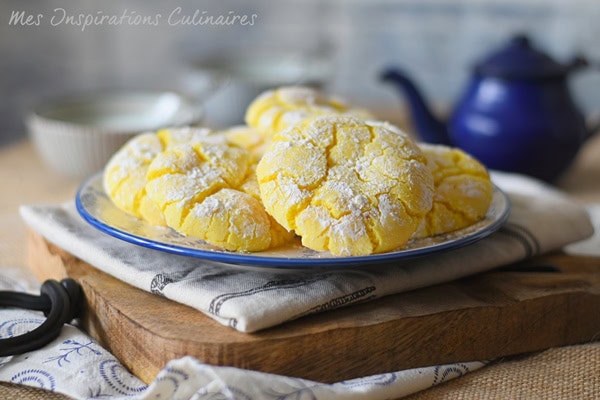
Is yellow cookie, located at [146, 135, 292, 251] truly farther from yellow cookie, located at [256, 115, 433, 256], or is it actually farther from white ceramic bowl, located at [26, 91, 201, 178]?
white ceramic bowl, located at [26, 91, 201, 178]

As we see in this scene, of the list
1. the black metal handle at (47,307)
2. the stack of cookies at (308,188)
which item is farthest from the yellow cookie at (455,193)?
the black metal handle at (47,307)

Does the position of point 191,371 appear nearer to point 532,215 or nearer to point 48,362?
point 48,362

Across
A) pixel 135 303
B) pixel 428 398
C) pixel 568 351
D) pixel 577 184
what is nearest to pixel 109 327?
pixel 135 303

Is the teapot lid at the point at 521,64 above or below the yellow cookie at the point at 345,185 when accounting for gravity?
above

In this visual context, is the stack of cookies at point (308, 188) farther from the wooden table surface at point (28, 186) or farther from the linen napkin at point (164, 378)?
the wooden table surface at point (28, 186)

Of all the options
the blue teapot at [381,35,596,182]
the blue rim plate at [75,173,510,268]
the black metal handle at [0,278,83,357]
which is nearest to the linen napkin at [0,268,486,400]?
the black metal handle at [0,278,83,357]

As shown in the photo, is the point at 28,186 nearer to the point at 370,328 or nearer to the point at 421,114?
the point at 421,114

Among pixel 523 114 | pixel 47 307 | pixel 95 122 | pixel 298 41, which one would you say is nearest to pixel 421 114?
pixel 523 114
